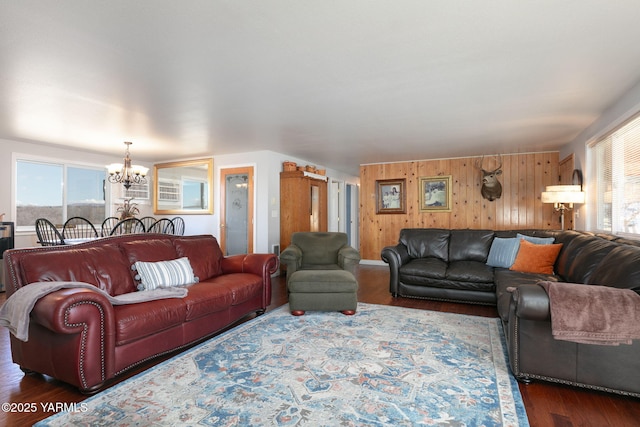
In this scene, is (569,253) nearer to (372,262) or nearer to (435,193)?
(435,193)

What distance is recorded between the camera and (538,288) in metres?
2.18

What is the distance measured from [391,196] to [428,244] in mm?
2368

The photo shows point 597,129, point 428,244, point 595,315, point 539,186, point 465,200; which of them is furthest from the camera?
point 465,200

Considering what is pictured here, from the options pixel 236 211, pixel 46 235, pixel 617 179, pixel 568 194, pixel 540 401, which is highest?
pixel 617 179

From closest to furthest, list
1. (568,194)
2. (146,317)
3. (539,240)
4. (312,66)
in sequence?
(146,317) → (312,66) → (539,240) → (568,194)

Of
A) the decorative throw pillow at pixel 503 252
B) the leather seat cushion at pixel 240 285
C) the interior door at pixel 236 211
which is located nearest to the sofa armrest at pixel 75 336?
the leather seat cushion at pixel 240 285

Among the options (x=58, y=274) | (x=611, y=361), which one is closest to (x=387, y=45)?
(x=611, y=361)

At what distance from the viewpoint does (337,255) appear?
4.83 m

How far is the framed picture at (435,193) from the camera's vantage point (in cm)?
673

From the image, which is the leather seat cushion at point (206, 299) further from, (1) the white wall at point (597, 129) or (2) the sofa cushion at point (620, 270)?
(1) the white wall at point (597, 129)

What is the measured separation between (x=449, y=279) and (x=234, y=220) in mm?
3883

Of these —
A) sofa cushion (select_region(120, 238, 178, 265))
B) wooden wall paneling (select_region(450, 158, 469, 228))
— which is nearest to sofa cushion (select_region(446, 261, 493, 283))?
wooden wall paneling (select_region(450, 158, 469, 228))

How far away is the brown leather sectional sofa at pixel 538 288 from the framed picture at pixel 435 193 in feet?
6.48

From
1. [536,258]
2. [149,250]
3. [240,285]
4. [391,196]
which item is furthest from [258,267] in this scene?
[391,196]
